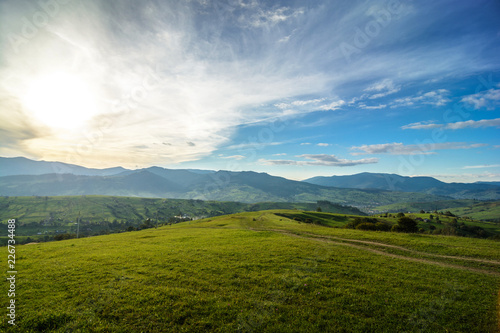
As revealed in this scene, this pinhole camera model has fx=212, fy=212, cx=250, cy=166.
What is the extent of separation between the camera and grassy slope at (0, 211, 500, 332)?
1297 cm

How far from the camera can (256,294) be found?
16.3 metres

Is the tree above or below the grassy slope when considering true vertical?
below

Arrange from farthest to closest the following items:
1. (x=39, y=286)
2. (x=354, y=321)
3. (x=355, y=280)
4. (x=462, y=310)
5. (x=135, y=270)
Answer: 1. (x=135, y=270)
2. (x=355, y=280)
3. (x=39, y=286)
4. (x=462, y=310)
5. (x=354, y=321)

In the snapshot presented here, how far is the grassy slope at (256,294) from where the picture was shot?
13.0m

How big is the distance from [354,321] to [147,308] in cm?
1351

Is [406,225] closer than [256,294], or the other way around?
[256,294]

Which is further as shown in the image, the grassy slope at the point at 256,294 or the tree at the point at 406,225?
the tree at the point at 406,225

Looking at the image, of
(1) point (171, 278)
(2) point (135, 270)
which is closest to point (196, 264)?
(1) point (171, 278)

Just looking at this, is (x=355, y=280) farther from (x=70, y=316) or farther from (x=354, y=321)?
(x=70, y=316)

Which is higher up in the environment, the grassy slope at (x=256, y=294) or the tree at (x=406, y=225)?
the grassy slope at (x=256, y=294)

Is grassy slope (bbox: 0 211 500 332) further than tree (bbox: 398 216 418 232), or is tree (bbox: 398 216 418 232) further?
tree (bbox: 398 216 418 232)

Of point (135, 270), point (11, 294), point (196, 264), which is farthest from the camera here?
point (196, 264)

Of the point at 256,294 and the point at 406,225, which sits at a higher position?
the point at 256,294

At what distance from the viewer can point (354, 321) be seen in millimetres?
13094
